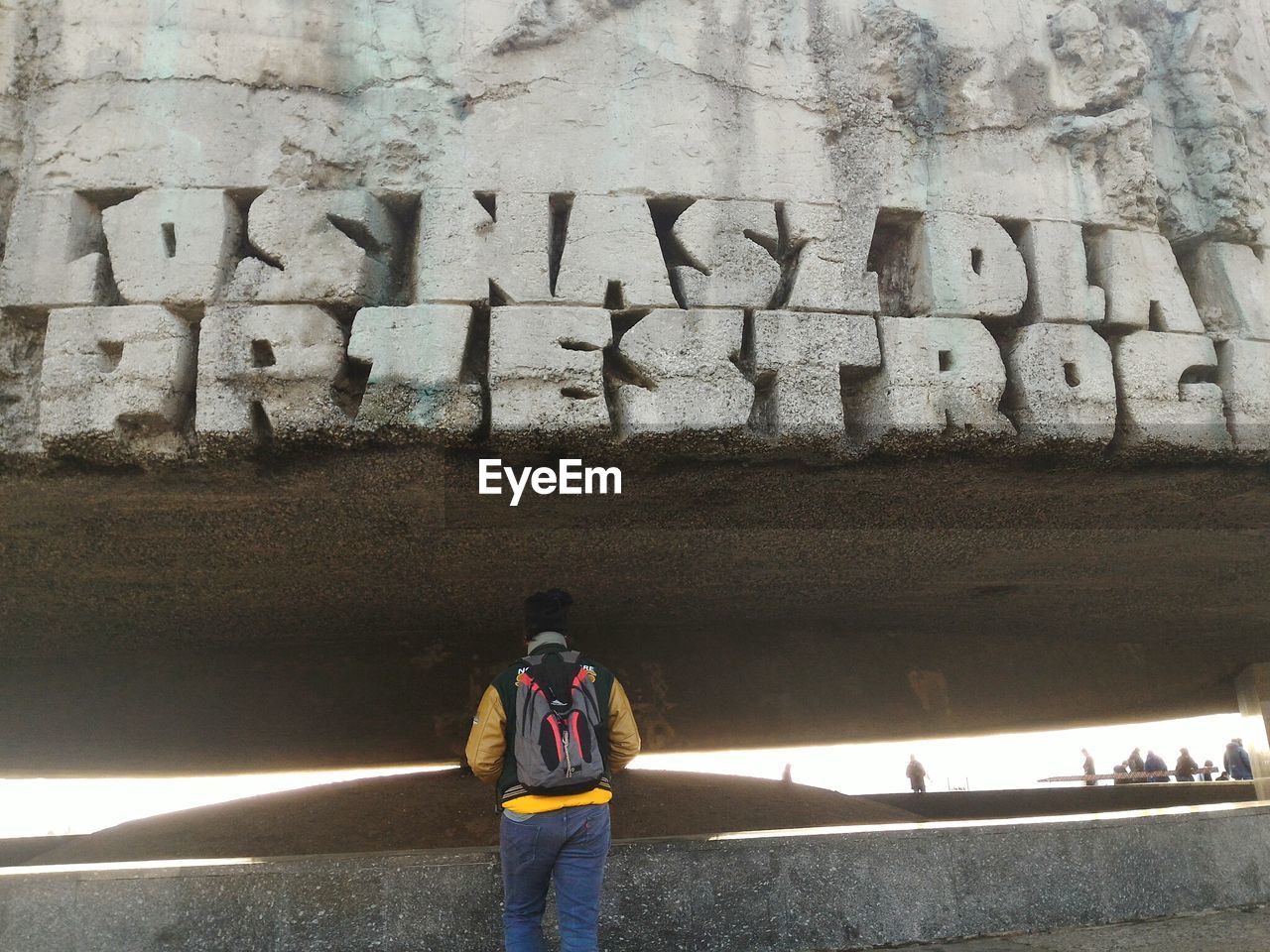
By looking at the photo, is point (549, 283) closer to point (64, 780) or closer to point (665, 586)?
point (665, 586)

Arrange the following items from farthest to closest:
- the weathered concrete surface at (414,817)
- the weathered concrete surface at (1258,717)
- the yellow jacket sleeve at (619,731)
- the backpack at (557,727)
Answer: the weathered concrete surface at (1258,717), the weathered concrete surface at (414,817), the yellow jacket sleeve at (619,731), the backpack at (557,727)

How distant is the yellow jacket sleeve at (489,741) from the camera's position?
8.16ft

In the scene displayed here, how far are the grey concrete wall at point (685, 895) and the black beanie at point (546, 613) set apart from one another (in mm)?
959

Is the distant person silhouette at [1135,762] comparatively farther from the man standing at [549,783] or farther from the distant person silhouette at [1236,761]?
the man standing at [549,783]

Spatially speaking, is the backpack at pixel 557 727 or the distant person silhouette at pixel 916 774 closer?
the backpack at pixel 557 727

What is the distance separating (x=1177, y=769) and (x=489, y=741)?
1051 cm

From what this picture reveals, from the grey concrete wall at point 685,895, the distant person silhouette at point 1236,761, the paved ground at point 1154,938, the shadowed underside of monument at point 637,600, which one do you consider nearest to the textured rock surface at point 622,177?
the shadowed underside of monument at point 637,600

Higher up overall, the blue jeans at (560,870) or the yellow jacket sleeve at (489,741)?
the yellow jacket sleeve at (489,741)

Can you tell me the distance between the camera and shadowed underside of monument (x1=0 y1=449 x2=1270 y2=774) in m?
3.60

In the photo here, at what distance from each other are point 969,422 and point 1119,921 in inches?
75.5

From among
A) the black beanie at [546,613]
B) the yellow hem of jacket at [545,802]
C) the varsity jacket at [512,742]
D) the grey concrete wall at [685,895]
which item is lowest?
the grey concrete wall at [685,895]

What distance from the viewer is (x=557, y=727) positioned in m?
2.42

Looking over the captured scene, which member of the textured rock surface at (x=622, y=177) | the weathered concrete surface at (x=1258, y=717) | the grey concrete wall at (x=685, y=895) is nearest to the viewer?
the grey concrete wall at (x=685, y=895)

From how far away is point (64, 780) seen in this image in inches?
223
